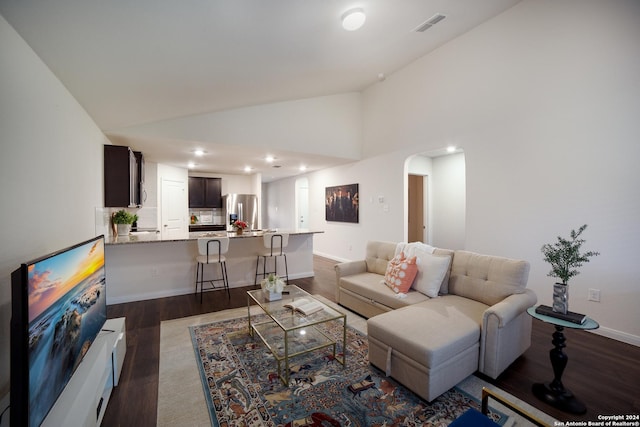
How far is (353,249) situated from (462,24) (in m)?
4.59

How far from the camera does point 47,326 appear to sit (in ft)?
4.01

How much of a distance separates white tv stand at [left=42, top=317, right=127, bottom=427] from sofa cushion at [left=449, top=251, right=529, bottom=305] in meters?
3.03

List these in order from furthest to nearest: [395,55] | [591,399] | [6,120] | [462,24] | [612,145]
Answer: [395,55] → [462,24] → [612,145] → [591,399] → [6,120]

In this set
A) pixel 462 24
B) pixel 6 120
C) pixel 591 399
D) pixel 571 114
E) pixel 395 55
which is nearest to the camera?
pixel 6 120

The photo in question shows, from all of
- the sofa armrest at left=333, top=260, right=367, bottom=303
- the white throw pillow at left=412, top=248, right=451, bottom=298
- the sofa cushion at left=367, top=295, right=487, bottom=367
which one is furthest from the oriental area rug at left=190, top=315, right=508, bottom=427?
the sofa armrest at left=333, top=260, right=367, bottom=303

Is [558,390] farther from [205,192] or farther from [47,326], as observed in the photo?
[205,192]

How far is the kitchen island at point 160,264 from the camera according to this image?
Answer: 12.8 feet

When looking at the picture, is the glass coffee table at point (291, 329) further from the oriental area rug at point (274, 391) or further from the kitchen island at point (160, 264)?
the kitchen island at point (160, 264)

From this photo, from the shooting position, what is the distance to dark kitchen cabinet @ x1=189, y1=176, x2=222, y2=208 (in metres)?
7.51

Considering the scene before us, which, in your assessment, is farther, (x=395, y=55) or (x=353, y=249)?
(x=353, y=249)

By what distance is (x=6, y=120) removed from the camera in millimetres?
1438

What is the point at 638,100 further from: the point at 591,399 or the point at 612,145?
the point at 591,399

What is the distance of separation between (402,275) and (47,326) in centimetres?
274

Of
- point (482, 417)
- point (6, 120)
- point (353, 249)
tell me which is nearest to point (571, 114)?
point (482, 417)
